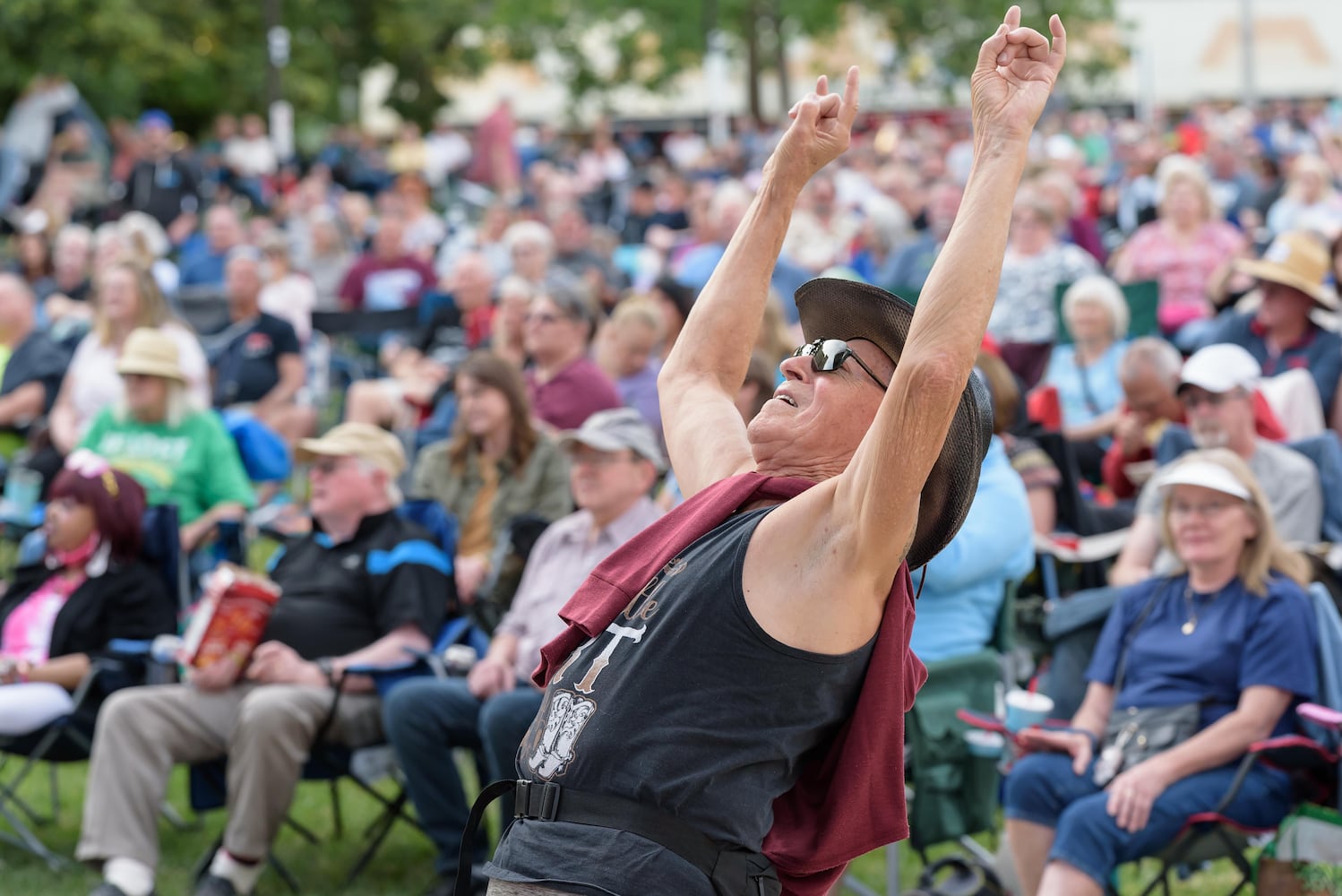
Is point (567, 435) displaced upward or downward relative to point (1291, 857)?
upward

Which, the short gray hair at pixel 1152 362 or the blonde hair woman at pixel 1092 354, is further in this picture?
the blonde hair woman at pixel 1092 354

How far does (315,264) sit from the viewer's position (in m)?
14.0

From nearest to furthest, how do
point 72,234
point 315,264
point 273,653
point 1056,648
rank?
point 1056,648
point 273,653
point 72,234
point 315,264

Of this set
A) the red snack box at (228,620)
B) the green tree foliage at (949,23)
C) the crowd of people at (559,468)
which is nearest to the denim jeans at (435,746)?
the crowd of people at (559,468)

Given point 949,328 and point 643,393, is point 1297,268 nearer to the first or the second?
point 643,393

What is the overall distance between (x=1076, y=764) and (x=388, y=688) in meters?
2.22

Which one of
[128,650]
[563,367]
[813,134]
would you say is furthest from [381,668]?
[813,134]

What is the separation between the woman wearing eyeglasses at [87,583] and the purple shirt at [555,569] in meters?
1.42

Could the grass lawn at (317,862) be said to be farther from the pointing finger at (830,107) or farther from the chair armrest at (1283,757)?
the pointing finger at (830,107)

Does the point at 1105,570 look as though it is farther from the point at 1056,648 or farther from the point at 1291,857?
the point at 1291,857

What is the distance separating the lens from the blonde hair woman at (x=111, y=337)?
863 centimetres

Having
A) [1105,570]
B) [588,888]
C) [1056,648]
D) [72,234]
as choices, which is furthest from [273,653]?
[72,234]

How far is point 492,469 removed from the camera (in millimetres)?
6703

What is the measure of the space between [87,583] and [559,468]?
1.74 m
